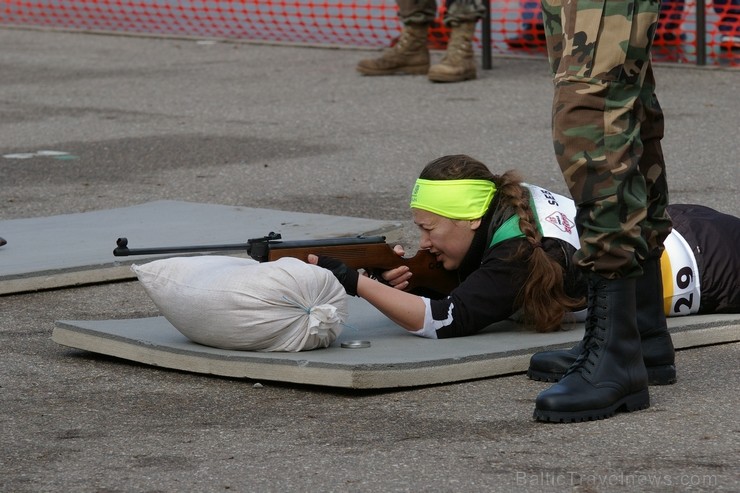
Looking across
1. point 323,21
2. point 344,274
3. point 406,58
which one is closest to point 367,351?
point 344,274

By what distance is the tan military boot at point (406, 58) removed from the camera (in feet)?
36.1

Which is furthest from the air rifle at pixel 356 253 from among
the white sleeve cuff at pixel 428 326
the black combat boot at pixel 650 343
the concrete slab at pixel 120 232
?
the concrete slab at pixel 120 232

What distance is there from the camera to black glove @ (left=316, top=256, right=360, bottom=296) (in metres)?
4.19

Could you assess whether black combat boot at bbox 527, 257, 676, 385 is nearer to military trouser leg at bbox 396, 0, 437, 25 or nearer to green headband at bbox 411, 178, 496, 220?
green headband at bbox 411, 178, 496, 220

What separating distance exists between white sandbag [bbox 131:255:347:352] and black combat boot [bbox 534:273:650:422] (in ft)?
2.40

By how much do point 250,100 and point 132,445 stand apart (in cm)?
709

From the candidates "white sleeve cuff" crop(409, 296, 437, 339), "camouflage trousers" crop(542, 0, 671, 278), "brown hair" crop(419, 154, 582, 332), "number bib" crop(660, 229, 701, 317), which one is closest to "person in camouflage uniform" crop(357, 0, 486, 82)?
"number bib" crop(660, 229, 701, 317)

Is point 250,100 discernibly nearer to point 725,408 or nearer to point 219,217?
point 219,217

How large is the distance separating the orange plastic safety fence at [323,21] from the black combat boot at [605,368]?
7.86 meters

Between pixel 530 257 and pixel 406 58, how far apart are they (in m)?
7.21

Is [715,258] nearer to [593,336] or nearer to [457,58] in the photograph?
[593,336]

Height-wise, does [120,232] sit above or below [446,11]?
above

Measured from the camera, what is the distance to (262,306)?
4.04m

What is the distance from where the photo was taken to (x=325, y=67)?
12.0 meters
